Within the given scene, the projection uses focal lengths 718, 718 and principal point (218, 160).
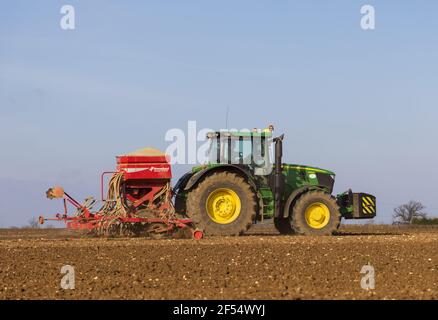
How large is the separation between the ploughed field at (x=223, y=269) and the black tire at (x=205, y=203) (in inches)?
58.3

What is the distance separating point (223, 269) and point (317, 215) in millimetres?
6474

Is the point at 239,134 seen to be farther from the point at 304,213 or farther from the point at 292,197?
the point at 304,213

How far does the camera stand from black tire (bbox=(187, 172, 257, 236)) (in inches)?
616

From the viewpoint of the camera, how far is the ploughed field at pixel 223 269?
8.37 metres

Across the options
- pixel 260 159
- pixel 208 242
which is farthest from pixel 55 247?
pixel 260 159

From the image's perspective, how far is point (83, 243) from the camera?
1420 centimetres

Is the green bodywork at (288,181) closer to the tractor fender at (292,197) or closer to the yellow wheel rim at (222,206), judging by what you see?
the tractor fender at (292,197)

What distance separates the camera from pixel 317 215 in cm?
1641

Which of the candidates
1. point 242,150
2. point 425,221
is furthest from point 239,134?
point 425,221

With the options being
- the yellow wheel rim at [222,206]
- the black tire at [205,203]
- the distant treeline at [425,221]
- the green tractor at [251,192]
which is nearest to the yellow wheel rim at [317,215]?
the green tractor at [251,192]

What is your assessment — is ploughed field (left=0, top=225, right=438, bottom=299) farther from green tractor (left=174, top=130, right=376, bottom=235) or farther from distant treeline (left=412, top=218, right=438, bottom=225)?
distant treeline (left=412, top=218, right=438, bottom=225)

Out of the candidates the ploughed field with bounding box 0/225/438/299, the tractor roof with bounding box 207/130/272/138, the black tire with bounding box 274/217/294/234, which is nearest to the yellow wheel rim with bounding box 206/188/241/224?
the tractor roof with bounding box 207/130/272/138
